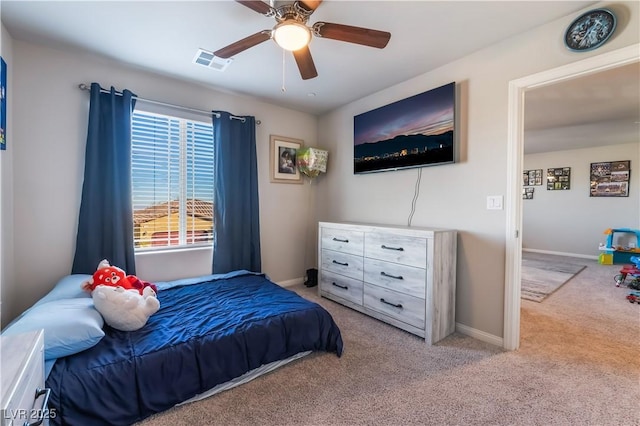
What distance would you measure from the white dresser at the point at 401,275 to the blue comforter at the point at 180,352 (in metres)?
0.75

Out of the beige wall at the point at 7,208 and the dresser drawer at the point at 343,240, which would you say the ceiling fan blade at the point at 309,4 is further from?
the beige wall at the point at 7,208

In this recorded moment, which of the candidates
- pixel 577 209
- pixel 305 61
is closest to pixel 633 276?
pixel 577 209

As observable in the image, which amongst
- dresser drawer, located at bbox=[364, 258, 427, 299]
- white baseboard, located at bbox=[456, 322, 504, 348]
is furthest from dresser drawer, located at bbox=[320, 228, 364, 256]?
white baseboard, located at bbox=[456, 322, 504, 348]

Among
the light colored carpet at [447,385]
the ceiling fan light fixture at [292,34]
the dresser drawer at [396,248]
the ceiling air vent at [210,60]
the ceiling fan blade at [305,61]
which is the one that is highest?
the ceiling air vent at [210,60]

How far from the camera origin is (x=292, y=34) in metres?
1.63

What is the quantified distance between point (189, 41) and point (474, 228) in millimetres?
2885

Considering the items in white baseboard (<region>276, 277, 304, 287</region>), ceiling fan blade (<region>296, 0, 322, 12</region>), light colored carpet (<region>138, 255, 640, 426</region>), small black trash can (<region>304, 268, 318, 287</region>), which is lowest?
light colored carpet (<region>138, 255, 640, 426</region>)

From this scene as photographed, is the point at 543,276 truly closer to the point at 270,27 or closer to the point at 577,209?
the point at 577,209

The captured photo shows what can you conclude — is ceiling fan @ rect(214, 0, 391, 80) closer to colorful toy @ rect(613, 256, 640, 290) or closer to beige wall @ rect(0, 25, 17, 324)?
beige wall @ rect(0, 25, 17, 324)

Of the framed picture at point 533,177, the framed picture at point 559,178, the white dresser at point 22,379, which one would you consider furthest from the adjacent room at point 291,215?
the framed picture at point 533,177

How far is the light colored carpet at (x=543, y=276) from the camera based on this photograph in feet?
12.1

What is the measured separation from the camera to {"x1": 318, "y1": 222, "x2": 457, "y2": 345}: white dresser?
2365 mm

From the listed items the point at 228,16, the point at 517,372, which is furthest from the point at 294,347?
the point at 228,16

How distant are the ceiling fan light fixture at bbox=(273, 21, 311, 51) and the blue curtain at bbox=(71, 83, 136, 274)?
6.10ft
